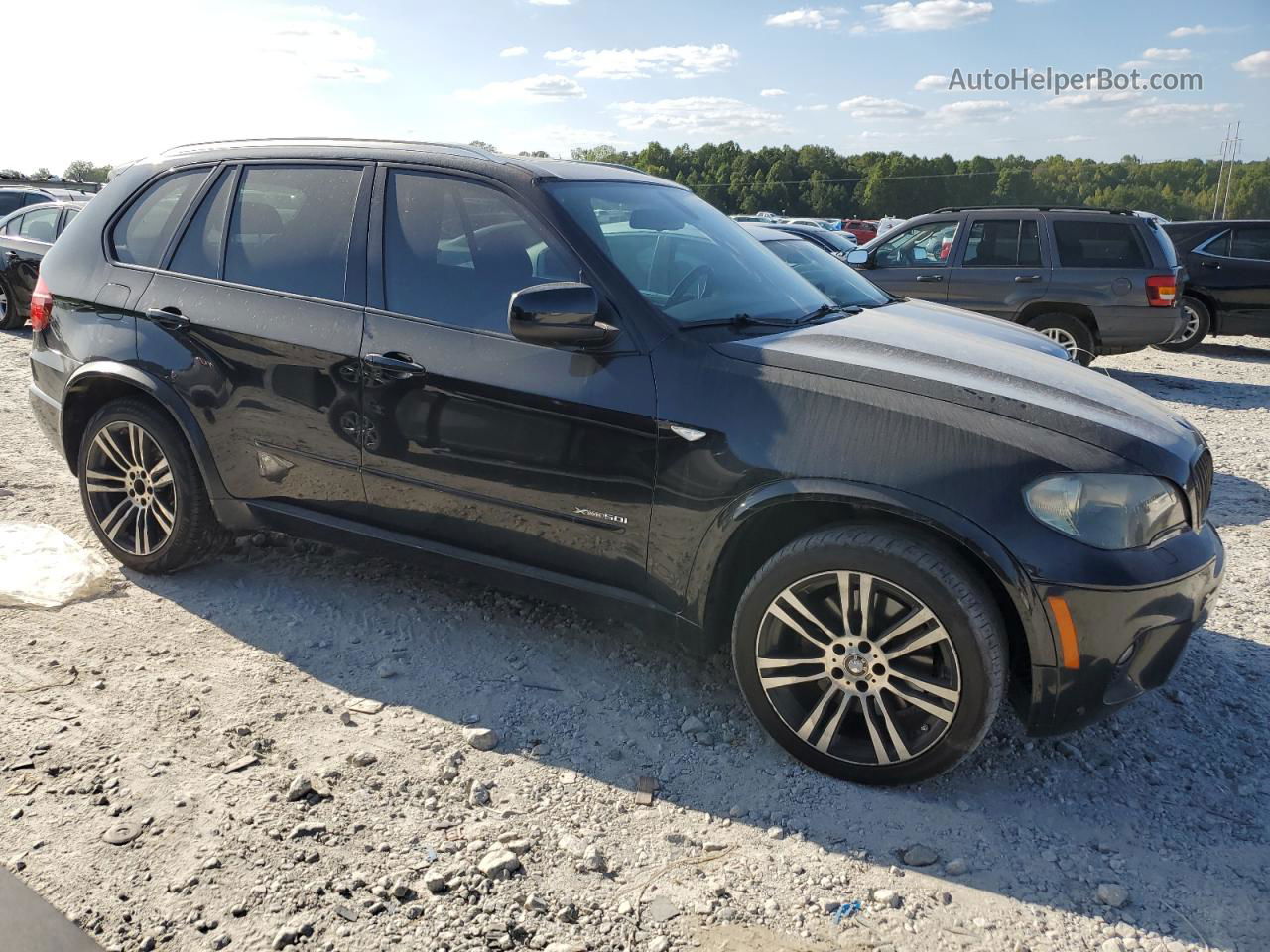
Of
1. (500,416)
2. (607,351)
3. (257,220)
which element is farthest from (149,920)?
(257,220)

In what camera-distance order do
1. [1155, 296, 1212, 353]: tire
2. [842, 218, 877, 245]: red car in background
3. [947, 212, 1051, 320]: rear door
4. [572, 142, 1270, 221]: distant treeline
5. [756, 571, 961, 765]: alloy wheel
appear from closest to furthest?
[756, 571, 961, 765]: alloy wheel, [947, 212, 1051, 320]: rear door, [1155, 296, 1212, 353]: tire, [842, 218, 877, 245]: red car in background, [572, 142, 1270, 221]: distant treeline

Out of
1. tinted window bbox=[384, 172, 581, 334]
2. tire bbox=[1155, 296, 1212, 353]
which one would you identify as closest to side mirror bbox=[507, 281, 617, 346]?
tinted window bbox=[384, 172, 581, 334]

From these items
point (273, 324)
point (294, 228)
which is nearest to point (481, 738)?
point (273, 324)

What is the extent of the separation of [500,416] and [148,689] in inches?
61.1

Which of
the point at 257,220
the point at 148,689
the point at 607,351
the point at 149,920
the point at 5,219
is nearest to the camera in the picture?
the point at 149,920

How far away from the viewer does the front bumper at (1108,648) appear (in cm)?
271

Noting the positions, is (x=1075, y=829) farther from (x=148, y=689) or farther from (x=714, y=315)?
(x=148, y=689)

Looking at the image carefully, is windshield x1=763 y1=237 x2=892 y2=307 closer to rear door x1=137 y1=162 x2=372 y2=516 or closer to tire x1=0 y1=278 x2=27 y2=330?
rear door x1=137 y1=162 x2=372 y2=516

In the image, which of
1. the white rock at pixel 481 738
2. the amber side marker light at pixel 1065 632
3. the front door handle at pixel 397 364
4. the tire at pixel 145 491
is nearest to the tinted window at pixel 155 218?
the tire at pixel 145 491

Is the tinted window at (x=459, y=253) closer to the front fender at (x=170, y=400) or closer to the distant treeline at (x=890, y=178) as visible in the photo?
the front fender at (x=170, y=400)

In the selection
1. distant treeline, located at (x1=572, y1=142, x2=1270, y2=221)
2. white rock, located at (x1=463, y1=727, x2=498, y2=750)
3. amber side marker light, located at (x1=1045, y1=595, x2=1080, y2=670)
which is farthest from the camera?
distant treeline, located at (x1=572, y1=142, x2=1270, y2=221)

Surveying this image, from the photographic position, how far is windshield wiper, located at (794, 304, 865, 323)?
3.70 metres

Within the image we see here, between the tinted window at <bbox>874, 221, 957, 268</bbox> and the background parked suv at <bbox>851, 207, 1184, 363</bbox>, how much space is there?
15 millimetres

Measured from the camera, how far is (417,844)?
2.69 m
